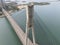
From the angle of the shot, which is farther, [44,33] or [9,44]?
[44,33]

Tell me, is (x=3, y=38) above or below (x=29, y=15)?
below

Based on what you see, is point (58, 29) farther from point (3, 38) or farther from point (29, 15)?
point (29, 15)

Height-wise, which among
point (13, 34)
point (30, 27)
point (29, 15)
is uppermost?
point (29, 15)

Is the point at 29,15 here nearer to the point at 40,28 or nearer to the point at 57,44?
the point at 57,44

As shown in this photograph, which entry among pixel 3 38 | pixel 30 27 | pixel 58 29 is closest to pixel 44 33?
pixel 58 29

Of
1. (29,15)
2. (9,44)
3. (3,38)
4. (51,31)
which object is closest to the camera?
(29,15)

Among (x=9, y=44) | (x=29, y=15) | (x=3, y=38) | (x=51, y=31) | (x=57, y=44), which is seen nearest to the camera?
(x=29, y=15)

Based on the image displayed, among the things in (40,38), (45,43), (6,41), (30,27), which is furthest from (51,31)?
(30,27)

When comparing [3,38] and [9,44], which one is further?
[3,38]

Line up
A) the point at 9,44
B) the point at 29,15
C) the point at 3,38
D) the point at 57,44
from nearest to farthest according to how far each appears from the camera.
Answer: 1. the point at 29,15
2. the point at 57,44
3. the point at 9,44
4. the point at 3,38
